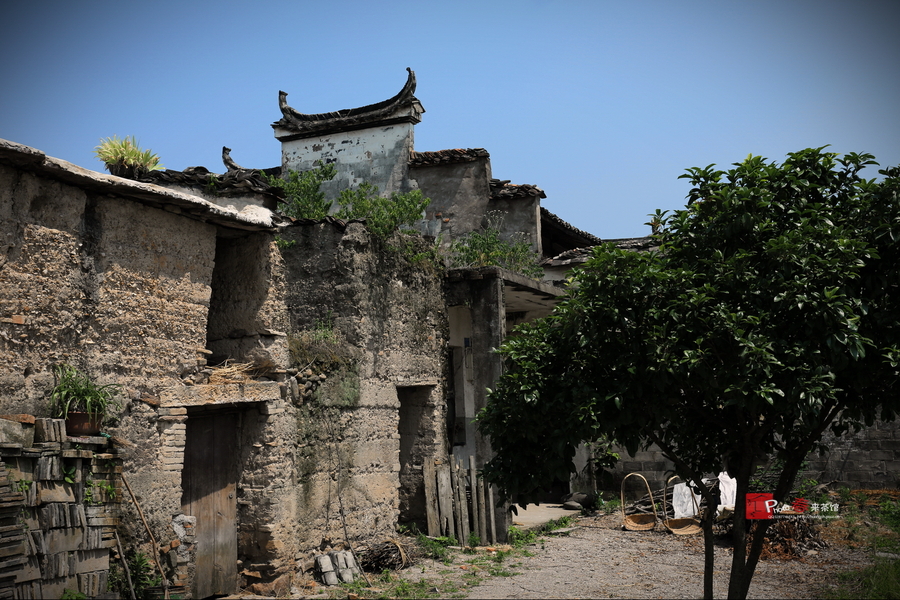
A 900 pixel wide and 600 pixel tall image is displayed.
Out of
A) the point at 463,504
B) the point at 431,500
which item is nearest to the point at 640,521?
the point at 463,504

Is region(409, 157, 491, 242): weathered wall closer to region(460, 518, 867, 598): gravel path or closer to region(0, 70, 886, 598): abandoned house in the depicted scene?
region(0, 70, 886, 598): abandoned house

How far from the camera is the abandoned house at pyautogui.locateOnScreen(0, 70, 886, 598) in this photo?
5895mm

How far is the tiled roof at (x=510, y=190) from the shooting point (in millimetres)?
16641

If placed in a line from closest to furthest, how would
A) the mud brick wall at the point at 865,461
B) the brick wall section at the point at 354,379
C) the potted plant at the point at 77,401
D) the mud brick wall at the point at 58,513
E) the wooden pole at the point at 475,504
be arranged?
the mud brick wall at the point at 58,513 → the potted plant at the point at 77,401 → the brick wall section at the point at 354,379 → the wooden pole at the point at 475,504 → the mud brick wall at the point at 865,461

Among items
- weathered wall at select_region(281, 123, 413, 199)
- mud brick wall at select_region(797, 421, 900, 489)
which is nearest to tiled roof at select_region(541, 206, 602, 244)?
weathered wall at select_region(281, 123, 413, 199)

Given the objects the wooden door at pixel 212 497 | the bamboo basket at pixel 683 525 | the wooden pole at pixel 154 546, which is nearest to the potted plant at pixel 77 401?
the wooden pole at pixel 154 546

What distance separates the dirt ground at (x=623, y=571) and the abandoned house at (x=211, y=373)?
1.20 meters

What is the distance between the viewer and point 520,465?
6.27 metres

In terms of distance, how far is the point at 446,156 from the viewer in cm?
1678

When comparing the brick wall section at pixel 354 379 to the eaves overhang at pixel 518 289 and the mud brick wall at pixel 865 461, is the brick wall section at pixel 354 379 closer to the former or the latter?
the eaves overhang at pixel 518 289

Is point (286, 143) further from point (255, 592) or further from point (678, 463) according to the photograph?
point (678, 463)

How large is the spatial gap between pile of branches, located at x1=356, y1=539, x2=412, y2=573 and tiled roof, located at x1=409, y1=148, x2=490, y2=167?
9550 mm

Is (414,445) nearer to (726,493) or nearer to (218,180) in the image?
(218,180)

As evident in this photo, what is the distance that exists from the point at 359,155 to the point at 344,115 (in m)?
1.14
